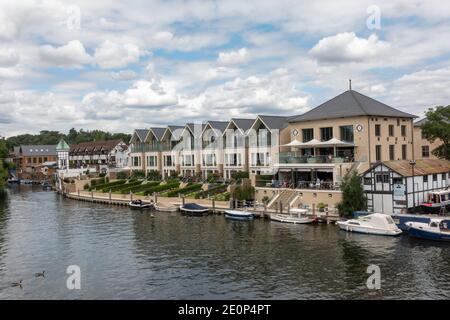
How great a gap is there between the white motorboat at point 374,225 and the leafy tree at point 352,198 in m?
3.56

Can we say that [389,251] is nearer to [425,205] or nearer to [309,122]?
[425,205]

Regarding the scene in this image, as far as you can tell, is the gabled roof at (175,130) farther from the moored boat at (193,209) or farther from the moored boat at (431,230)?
the moored boat at (431,230)

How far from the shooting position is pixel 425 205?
158 ft

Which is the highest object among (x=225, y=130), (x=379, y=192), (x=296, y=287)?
(x=225, y=130)

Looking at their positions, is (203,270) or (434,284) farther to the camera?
(203,270)

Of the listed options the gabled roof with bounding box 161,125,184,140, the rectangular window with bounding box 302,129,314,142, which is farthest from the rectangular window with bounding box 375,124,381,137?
the gabled roof with bounding box 161,125,184,140

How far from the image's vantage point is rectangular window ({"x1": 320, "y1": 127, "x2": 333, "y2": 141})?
60744mm

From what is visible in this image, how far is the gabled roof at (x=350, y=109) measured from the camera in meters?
58.1

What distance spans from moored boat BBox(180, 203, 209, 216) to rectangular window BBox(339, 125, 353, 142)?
64.8 ft

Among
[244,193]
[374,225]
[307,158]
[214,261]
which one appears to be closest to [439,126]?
[307,158]

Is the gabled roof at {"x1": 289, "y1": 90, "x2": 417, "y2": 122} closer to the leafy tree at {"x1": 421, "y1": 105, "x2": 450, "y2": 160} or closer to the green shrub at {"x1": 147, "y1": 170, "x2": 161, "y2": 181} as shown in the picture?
the leafy tree at {"x1": 421, "y1": 105, "x2": 450, "y2": 160}

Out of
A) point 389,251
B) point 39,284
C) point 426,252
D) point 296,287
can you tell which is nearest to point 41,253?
point 39,284

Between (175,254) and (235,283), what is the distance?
30.2ft

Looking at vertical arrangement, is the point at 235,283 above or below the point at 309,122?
below
